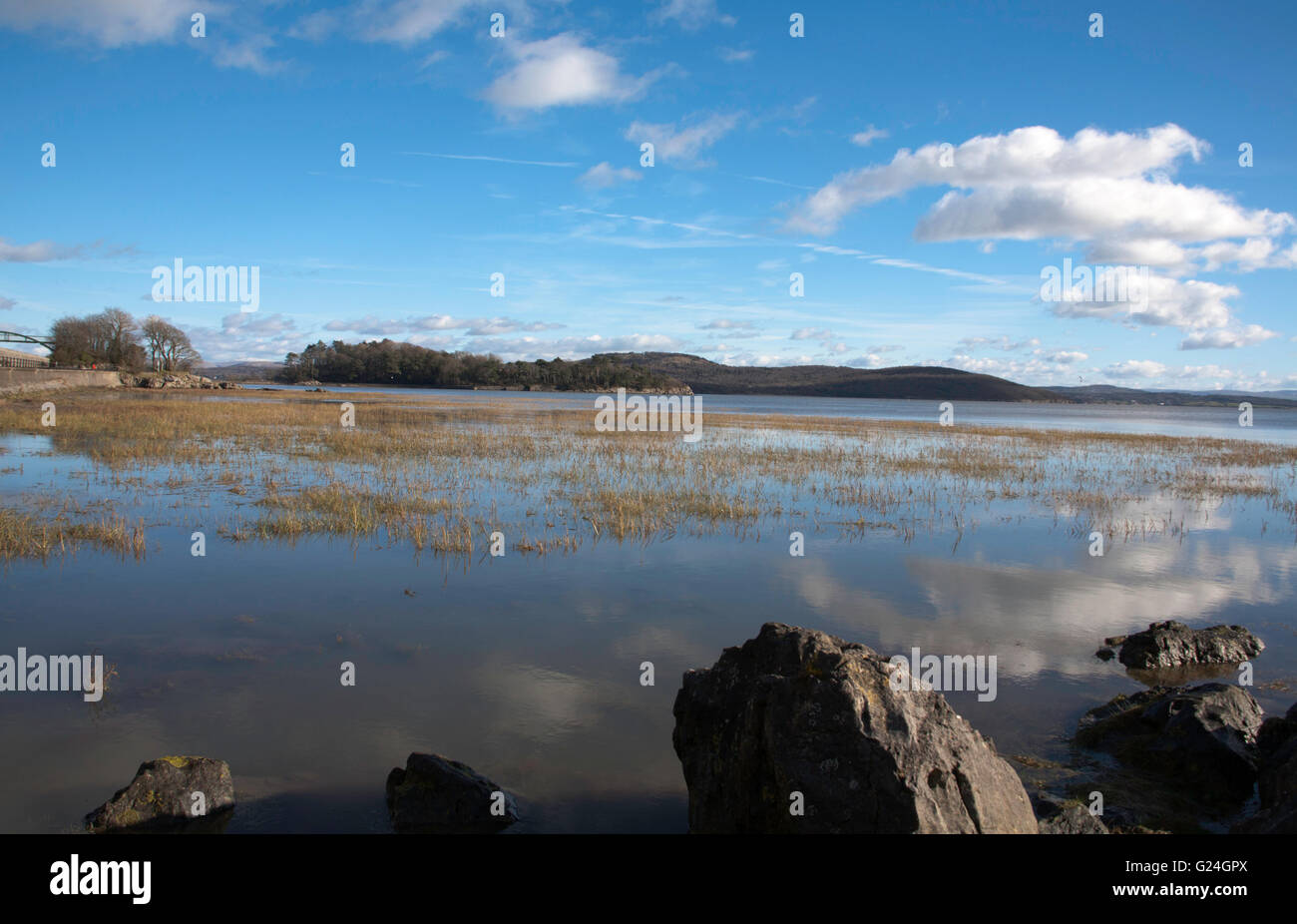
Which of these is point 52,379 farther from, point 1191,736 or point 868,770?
point 1191,736

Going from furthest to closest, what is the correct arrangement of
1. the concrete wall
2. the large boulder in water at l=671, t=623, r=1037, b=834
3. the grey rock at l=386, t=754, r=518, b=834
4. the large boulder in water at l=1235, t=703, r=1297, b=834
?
the concrete wall, the grey rock at l=386, t=754, r=518, b=834, the large boulder in water at l=1235, t=703, r=1297, b=834, the large boulder in water at l=671, t=623, r=1037, b=834

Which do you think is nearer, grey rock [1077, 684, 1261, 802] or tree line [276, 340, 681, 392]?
grey rock [1077, 684, 1261, 802]

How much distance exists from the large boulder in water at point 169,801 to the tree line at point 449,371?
Answer: 149149 millimetres

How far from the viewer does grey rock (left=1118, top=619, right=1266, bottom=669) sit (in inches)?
347

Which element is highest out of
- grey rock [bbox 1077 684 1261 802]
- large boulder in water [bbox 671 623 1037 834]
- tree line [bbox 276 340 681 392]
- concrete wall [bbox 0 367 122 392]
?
tree line [bbox 276 340 681 392]

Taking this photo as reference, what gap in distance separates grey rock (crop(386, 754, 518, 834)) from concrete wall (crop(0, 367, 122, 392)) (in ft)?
190

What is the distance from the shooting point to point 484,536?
46.7 feet

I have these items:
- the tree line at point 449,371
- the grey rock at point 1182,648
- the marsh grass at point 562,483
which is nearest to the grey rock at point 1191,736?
the grey rock at point 1182,648

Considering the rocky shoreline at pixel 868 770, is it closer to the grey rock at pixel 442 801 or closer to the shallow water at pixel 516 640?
the grey rock at pixel 442 801

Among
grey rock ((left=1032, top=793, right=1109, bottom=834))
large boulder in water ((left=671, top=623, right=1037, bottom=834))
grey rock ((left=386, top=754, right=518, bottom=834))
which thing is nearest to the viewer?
large boulder in water ((left=671, top=623, right=1037, bottom=834))

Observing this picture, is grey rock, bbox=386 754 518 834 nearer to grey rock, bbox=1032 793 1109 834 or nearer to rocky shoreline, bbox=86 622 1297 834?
rocky shoreline, bbox=86 622 1297 834

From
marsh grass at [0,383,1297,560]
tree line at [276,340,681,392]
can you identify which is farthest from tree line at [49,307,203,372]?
tree line at [276,340,681,392]

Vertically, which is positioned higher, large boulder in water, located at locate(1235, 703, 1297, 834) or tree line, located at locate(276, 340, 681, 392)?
tree line, located at locate(276, 340, 681, 392)
